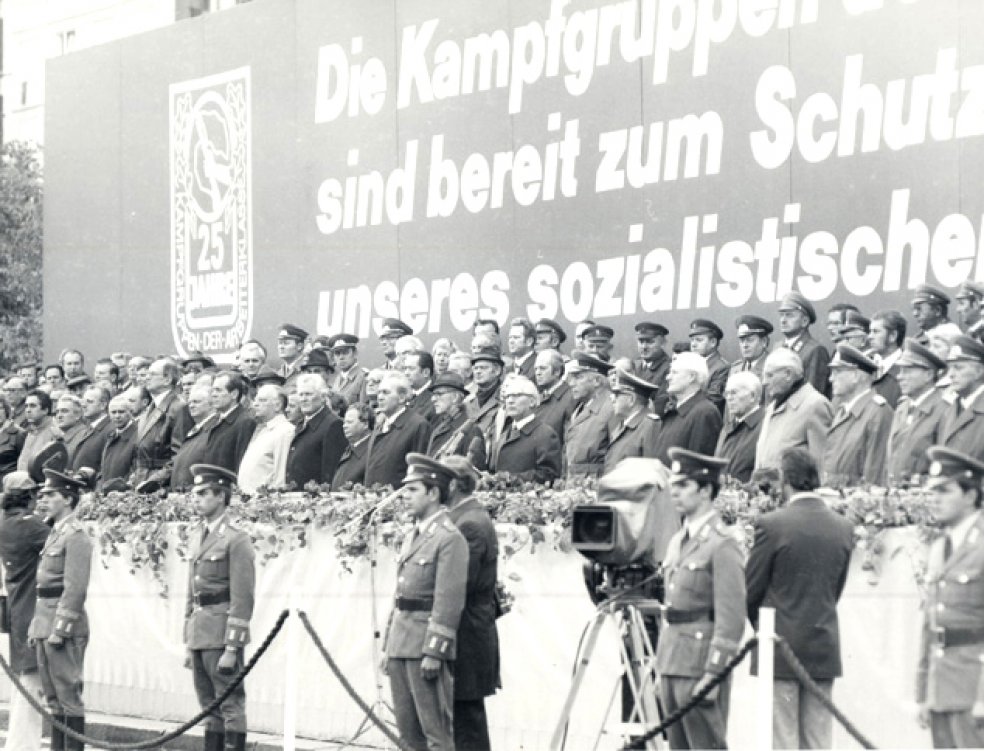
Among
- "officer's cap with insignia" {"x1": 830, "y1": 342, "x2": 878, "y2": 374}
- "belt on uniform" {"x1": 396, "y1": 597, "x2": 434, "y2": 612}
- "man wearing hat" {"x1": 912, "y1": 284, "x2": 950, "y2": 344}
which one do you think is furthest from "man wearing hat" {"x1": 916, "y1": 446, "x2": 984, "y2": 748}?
"man wearing hat" {"x1": 912, "y1": 284, "x2": 950, "y2": 344}

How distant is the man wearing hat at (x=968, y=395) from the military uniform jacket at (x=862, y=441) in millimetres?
694

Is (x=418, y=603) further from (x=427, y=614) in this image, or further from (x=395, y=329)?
(x=395, y=329)

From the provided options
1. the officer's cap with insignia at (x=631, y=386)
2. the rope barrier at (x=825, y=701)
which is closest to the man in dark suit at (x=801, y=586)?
the rope barrier at (x=825, y=701)

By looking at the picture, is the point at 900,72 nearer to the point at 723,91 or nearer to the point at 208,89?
the point at 723,91

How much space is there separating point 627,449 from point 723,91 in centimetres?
517

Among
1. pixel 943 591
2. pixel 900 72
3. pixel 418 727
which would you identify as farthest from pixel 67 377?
pixel 943 591

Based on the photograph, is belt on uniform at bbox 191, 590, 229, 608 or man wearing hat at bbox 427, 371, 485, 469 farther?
man wearing hat at bbox 427, 371, 485, 469

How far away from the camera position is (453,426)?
14656 mm

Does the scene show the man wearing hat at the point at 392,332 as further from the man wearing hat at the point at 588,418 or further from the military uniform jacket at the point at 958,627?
the military uniform jacket at the point at 958,627

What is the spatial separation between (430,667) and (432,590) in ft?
1.50

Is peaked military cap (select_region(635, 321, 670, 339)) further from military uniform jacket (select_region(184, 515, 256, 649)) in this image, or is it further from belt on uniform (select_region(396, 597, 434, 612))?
belt on uniform (select_region(396, 597, 434, 612))

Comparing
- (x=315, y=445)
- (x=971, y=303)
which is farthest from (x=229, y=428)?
(x=971, y=303)

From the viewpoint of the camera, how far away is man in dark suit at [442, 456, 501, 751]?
10711 millimetres

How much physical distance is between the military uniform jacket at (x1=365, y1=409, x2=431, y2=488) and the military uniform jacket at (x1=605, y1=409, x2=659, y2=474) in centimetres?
158
